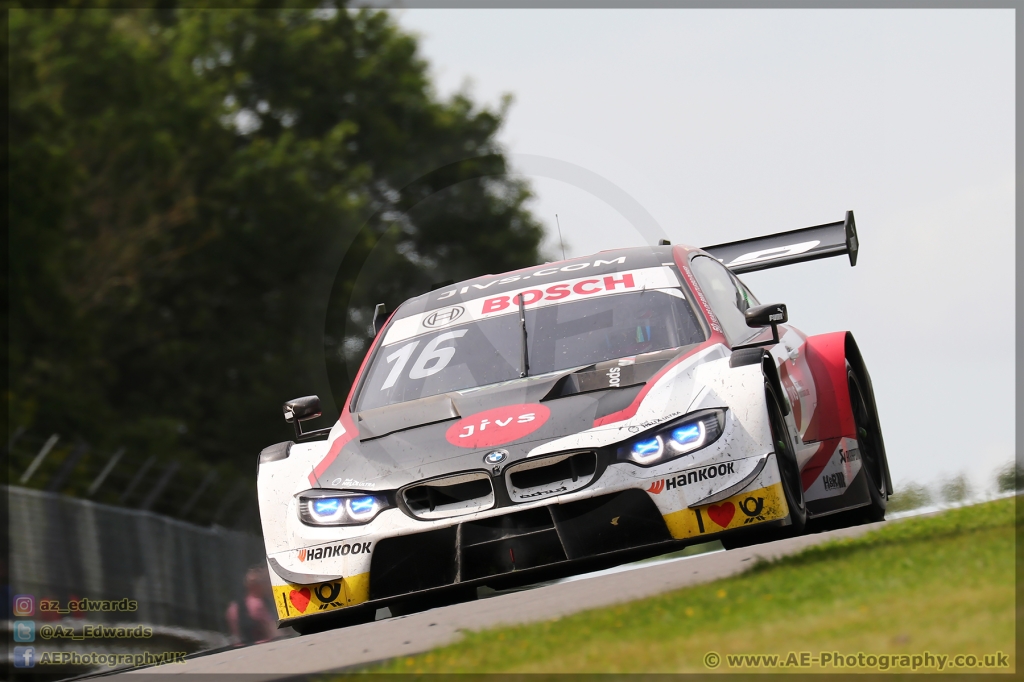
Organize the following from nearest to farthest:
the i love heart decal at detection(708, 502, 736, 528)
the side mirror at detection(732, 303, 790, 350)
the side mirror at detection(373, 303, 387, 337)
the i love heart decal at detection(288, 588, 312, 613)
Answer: the i love heart decal at detection(708, 502, 736, 528)
the i love heart decal at detection(288, 588, 312, 613)
the side mirror at detection(732, 303, 790, 350)
the side mirror at detection(373, 303, 387, 337)

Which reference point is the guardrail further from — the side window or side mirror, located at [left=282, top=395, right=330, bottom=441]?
the side window

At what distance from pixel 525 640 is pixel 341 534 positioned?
130 cm

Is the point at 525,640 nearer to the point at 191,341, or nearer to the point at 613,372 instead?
the point at 613,372

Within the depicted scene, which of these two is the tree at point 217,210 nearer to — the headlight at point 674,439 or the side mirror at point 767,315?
Result: the side mirror at point 767,315

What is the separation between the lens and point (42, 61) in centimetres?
3030

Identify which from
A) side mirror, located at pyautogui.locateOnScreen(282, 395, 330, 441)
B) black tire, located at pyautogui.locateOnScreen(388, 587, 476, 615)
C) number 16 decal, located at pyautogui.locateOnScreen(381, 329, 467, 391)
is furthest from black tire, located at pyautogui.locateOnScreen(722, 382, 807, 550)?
side mirror, located at pyautogui.locateOnScreen(282, 395, 330, 441)

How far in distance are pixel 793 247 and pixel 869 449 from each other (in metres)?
1.81

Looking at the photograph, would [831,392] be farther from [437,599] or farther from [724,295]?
[437,599]

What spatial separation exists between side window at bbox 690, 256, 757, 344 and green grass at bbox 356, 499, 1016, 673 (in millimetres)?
1629

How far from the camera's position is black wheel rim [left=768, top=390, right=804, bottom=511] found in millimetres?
6957

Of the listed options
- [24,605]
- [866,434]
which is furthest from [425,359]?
[24,605]

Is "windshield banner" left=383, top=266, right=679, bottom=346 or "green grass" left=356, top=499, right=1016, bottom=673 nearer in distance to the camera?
"green grass" left=356, top=499, right=1016, bottom=673

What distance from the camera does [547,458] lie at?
6.74 m

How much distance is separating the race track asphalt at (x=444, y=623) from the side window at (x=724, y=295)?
126 centimetres
